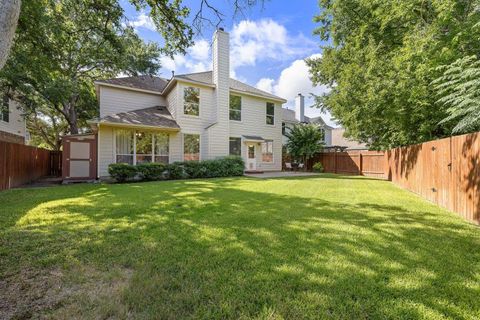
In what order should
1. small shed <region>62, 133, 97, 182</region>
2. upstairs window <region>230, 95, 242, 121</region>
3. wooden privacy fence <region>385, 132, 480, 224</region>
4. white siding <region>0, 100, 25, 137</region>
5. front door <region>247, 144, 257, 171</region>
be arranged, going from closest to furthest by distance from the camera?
1. wooden privacy fence <region>385, 132, 480, 224</region>
2. small shed <region>62, 133, 97, 182</region>
3. white siding <region>0, 100, 25, 137</region>
4. upstairs window <region>230, 95, 242, 121</region>
5. front door <region>247, 144, 257, 171</region>

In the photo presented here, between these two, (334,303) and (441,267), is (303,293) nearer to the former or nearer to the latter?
(334,303)

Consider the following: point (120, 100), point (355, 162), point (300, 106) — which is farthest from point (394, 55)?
point (300, 106)

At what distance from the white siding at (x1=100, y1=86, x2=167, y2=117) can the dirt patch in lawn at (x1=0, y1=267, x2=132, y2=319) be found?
13979 millimetres

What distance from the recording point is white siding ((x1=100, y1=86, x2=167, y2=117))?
14.6 meters

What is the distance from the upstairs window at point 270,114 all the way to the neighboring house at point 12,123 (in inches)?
638

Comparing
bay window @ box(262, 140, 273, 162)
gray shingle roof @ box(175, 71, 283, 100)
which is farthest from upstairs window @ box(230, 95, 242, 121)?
bay window @ box(262, 140, 273, 162)

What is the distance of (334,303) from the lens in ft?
7.11

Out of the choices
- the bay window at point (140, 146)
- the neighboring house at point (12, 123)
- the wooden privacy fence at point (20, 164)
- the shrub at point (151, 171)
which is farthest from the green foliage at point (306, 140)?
the neighboring house at point (12, 123)

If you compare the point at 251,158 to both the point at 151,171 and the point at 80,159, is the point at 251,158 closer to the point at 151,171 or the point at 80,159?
the point at 151,171

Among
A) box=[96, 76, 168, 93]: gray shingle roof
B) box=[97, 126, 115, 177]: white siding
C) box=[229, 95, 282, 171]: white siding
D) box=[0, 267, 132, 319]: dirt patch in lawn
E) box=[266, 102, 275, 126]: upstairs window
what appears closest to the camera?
box=[0, 267, 132, 319]: dirt patch in lawn

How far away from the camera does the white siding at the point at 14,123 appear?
14.8 meters

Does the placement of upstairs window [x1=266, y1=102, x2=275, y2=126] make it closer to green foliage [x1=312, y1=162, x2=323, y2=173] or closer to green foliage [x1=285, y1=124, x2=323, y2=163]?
green foliage [x1=285, y1=124, x2=323, y2=163]

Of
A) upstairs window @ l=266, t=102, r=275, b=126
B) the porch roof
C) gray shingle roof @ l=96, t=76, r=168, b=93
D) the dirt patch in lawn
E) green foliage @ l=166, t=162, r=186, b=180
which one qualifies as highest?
gray shingle roof @ l=96, t=76, r=168, b=93

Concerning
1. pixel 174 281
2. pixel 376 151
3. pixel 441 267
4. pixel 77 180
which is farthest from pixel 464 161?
pixel 77 180
